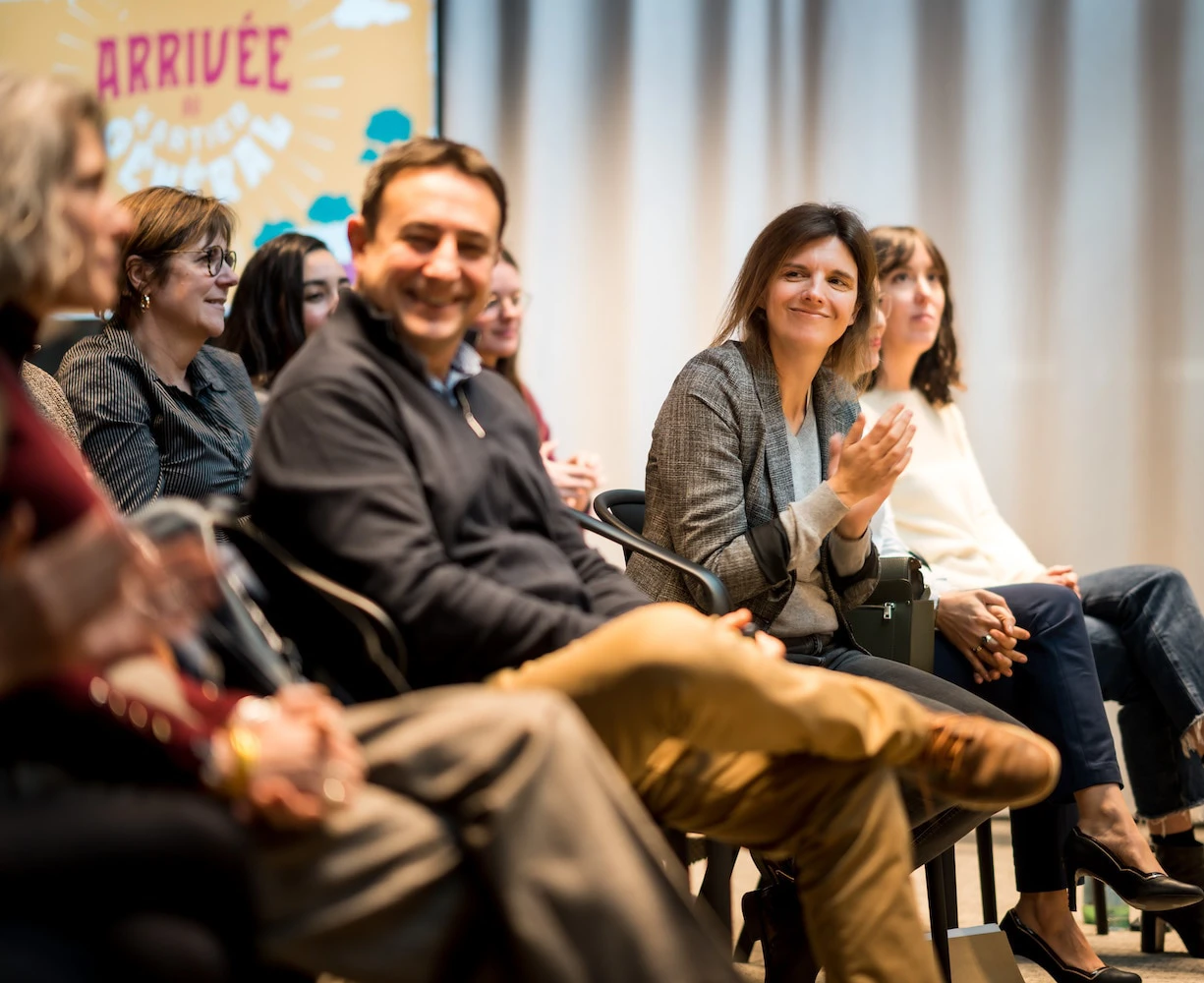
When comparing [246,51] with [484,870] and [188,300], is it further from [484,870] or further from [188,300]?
[484,870]

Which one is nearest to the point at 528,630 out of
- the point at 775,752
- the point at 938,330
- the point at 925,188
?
the point at 775,752

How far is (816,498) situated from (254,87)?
313cm

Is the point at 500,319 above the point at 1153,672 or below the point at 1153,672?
above

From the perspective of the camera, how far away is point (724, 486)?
224cm

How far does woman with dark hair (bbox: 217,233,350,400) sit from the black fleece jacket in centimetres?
151

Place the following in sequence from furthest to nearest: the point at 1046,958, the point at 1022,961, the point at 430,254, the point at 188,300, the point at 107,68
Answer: the point at 107,68 → the point at 1022,961 → the point at 188,300 → the point at 1046,958 → the point at 430,254

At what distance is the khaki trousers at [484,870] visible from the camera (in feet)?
3.59

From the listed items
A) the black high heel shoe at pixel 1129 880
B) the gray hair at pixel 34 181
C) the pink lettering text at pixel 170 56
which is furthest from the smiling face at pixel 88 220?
the pink lettering text at pixel 170 56

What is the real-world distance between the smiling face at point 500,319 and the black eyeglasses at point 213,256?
0.88 meters

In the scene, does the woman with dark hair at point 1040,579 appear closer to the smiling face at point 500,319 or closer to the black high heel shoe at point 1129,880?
the black high heel shoe at point 1129,880

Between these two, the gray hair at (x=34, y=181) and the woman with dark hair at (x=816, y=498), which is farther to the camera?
the woman with dark hair at (x=816, y=498)

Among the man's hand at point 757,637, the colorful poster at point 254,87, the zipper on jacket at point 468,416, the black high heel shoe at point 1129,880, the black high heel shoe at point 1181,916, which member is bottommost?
the black high heel shoe at point 1181,916

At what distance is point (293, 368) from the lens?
1.56 metres

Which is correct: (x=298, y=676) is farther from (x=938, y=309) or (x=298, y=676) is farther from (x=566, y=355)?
(x=566, y=355)
